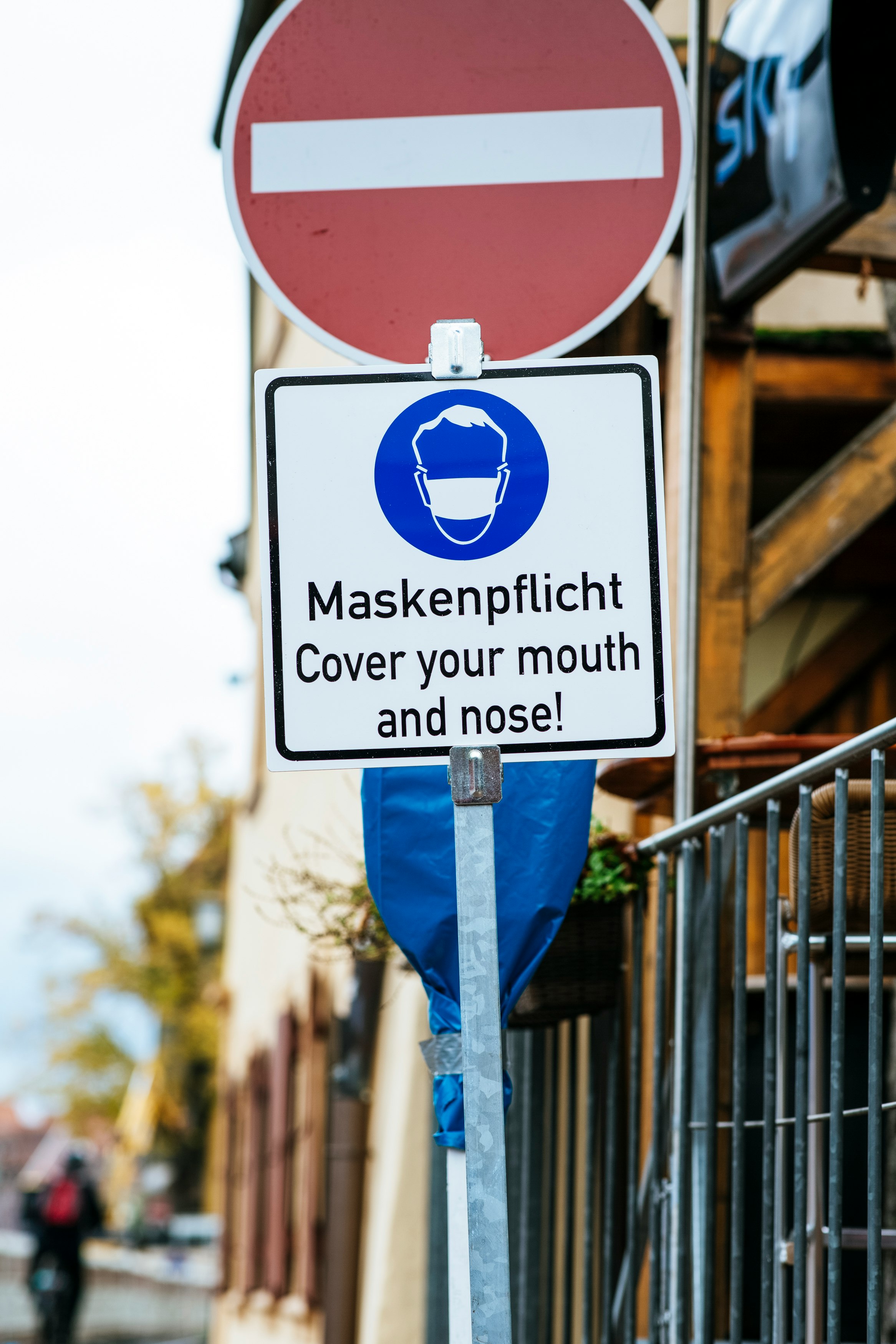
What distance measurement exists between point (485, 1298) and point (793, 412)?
16.4ft

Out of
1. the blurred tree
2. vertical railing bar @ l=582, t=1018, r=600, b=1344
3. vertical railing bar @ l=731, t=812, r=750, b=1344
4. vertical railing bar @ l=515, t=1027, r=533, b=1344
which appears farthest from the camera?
the blurred tree

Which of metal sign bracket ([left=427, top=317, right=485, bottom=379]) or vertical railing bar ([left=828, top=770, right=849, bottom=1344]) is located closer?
metal sign bracket ([left=427, top=317, right=485, bottom=379])

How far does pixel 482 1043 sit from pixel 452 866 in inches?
39.5

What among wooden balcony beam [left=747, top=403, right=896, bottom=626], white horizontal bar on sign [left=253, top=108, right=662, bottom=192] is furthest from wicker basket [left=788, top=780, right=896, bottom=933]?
wooden balcony beam [left=747, top=403, right=896, bottom=626]

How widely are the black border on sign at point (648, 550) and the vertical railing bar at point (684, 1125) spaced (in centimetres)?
126

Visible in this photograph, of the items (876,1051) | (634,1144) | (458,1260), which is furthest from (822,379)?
(458,1260)

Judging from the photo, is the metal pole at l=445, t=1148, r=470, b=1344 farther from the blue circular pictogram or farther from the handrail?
the blue circular pictogram

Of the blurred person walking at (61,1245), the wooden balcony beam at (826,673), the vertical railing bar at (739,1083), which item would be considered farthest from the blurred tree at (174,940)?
the vertical railing bar at (739,1083)

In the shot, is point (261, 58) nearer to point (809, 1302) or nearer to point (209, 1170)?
point (809, 1302)

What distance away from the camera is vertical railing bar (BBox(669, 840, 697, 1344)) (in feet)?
10.1

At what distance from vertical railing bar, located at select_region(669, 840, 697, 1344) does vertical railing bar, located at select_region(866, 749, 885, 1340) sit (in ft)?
2.07

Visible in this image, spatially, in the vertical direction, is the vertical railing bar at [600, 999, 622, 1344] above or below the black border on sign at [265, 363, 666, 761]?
below

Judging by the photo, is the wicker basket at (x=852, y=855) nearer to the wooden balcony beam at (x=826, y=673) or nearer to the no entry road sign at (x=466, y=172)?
the no entry road sign at (x=466, y=172)

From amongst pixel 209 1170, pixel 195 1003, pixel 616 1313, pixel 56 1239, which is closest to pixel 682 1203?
pixel 616 1313
